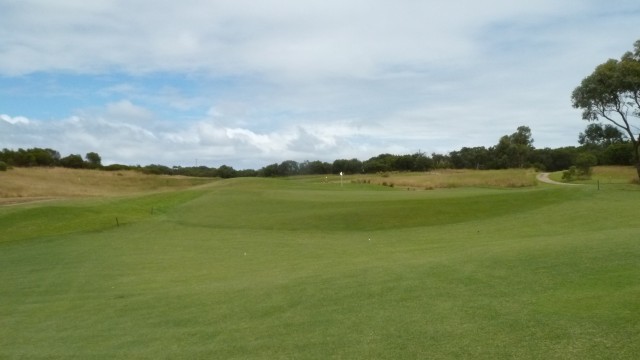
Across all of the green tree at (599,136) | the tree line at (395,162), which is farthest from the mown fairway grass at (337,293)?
the tree line at (395,162)

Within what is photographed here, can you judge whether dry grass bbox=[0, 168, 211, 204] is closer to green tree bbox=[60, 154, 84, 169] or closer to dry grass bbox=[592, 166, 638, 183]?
green tree bbox=[60, 154, 84, 169]

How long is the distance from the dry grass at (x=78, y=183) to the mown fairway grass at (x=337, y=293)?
121 feet

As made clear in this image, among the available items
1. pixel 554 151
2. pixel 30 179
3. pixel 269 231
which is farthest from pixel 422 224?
pixel 554 151

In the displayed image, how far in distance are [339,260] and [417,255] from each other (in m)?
2.40

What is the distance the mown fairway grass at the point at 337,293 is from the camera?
805 centimetres

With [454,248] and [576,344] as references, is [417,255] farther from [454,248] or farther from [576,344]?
[576,344]

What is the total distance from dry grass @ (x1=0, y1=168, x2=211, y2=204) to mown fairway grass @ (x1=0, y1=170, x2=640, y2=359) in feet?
121

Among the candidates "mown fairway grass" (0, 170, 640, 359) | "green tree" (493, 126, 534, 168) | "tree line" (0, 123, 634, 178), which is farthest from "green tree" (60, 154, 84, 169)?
"mown fairway grass" (0, 170, 640, 359)

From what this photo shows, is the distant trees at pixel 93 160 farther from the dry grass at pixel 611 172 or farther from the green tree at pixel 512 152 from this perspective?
the dry grass at pixel 611 172

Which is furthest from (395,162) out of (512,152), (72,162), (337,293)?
(337,293)

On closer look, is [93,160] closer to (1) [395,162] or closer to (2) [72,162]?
(2) [72,162]

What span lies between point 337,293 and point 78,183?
248 ft

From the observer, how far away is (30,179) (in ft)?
243

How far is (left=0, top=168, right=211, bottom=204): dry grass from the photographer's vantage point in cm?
6266
